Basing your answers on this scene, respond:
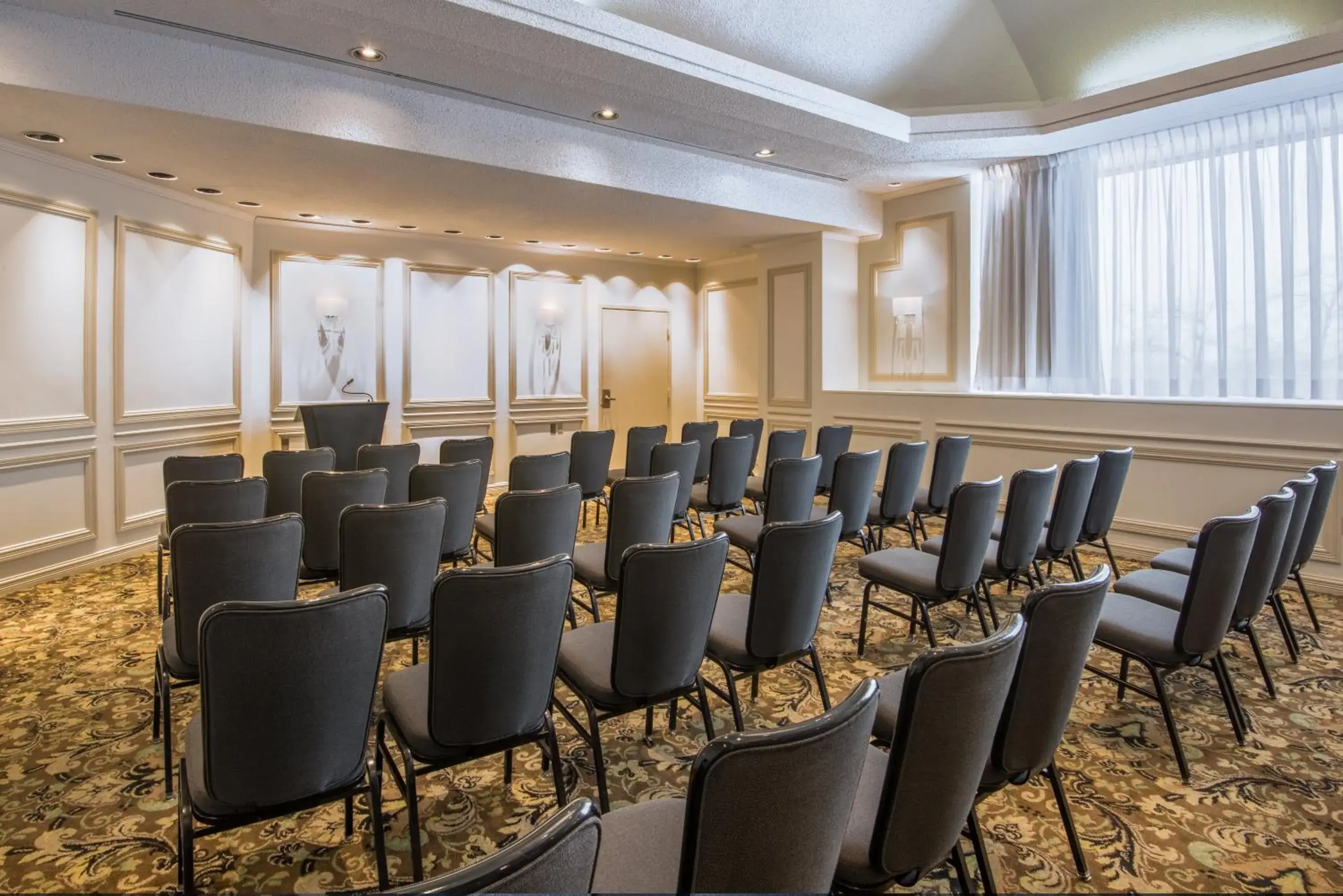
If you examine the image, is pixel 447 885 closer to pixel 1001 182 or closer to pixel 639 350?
pixel 1001 182

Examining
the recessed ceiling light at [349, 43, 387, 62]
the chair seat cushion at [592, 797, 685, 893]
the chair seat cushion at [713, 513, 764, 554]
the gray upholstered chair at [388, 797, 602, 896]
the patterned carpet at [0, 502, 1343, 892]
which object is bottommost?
the patterned carpet at [0, 502, 1343, 892]

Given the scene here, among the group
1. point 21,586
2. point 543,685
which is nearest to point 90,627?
point 21,586

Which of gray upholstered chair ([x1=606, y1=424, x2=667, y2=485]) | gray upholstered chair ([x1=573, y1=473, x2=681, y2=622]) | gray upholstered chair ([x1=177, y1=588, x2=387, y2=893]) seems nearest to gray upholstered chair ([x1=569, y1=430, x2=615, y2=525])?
gray upholstered chair ([x1=606, y1=424, x2=667, y2=485])

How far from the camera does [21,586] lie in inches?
173

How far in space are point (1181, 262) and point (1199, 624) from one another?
4314 mm

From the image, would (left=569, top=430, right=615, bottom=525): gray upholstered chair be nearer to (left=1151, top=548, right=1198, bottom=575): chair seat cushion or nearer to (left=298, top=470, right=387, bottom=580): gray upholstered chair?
(left=298, top=470, right=387, bottom=580): gray upholstered chair

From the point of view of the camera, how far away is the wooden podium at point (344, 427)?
5.77 meters

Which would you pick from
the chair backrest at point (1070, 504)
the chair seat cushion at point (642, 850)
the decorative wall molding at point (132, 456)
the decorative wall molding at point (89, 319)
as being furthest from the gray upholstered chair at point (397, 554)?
the decorative wall molding at point (132, 456)

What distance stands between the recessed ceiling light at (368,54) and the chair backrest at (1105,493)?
4.58 m

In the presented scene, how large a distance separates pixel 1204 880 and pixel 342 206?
6.79 metres

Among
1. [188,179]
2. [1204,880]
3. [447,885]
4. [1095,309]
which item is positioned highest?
[188,179]

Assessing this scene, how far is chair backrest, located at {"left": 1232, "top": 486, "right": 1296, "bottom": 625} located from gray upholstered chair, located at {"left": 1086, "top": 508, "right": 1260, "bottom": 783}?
8 centimetres

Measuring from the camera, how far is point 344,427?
5977mm

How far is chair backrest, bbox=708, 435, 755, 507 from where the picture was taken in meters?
4.62
